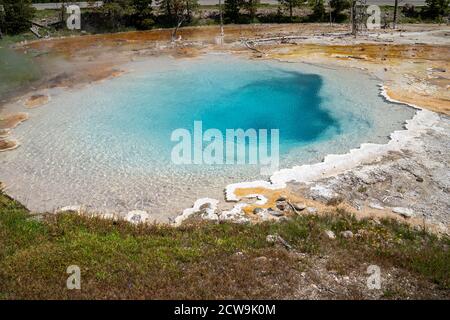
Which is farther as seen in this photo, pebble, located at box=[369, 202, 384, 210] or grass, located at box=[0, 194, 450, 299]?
pebble, located at box=[369, 202, 384, 210]

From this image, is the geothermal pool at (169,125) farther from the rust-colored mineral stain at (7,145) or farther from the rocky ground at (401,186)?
the rocky ground at (401,186)

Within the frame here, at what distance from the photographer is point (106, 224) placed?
12.9 meters

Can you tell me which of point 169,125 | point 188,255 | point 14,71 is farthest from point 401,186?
point 14,71

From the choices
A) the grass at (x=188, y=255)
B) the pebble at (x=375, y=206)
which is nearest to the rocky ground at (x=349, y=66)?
the pebble at (x=375, y=206)

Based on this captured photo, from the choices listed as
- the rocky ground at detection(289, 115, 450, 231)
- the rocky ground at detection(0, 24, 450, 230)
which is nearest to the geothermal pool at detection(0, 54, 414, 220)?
the rocky ground at detection(0, 24, 450, 230)

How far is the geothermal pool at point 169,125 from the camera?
16672 millimetres

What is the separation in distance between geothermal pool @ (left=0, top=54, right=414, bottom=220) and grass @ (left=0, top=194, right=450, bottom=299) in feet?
9.32

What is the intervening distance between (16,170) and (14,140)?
12.8ft

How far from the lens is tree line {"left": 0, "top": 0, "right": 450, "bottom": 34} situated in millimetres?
50306

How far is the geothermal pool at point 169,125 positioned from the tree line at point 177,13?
19.2 metres

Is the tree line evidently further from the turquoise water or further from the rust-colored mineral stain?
the rust-colored mineral stain

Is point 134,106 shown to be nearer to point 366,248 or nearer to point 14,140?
point 14,140
